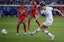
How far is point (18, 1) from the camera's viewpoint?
32406 mm

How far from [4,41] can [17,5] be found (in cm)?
1513

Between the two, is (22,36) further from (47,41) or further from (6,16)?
(6,16)

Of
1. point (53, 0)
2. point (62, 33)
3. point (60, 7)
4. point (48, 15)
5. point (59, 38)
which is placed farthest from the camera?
point (53, 0)

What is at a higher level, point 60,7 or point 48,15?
point 48,15

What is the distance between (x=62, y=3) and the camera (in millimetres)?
32406

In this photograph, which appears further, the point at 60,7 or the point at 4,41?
the point at 60,7

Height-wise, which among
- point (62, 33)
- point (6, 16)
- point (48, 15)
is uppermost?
point (48, 15)

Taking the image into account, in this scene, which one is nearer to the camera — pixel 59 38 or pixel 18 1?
pixel 59 38

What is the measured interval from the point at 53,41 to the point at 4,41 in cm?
254

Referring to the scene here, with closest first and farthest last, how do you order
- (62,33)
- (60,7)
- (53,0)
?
(62,33), (60,7), (53,0)

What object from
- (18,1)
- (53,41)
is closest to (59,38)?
(53,41)

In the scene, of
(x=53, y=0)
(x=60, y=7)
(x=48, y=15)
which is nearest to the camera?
(x=48, y=15)

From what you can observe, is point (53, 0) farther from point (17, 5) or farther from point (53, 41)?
point (53, 41)

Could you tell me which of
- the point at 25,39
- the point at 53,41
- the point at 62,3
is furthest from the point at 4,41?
the point at 62,3
